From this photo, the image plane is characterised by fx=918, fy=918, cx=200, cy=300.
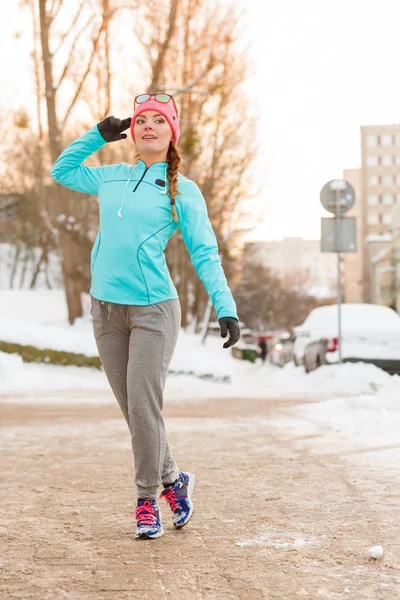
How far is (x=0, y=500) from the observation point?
15.9 ft

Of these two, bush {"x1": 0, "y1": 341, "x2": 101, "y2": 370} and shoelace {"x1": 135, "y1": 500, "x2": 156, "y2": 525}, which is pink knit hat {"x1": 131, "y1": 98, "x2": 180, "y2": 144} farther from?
bush {"x1": 0, "y1": 341, "x2": 101, "y2": 370}

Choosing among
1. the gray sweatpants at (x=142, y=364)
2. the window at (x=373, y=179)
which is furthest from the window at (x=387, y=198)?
the gray sweatpants at (x=142, y=364)

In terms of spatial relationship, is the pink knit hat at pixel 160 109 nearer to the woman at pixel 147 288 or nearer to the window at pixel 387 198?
the woman at pixel 147 288

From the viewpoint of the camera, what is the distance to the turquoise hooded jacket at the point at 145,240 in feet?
13.0

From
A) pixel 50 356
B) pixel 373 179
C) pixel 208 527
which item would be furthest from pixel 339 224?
pixel 373 179

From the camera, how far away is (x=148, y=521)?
154 inches

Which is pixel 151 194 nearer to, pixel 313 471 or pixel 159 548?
pixel 159 548

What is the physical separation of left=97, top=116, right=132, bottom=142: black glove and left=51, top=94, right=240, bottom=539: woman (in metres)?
0.13

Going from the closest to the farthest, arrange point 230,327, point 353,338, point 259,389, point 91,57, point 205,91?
point 230,327
point 259,389
point 353,338
point 205,91
point 91,57

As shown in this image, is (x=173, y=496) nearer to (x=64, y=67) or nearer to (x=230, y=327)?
(x=230, y=327)

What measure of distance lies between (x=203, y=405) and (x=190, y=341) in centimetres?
1484

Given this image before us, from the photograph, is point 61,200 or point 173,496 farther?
point 61,200

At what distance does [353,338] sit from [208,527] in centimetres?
1357

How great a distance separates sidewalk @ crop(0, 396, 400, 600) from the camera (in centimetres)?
318
